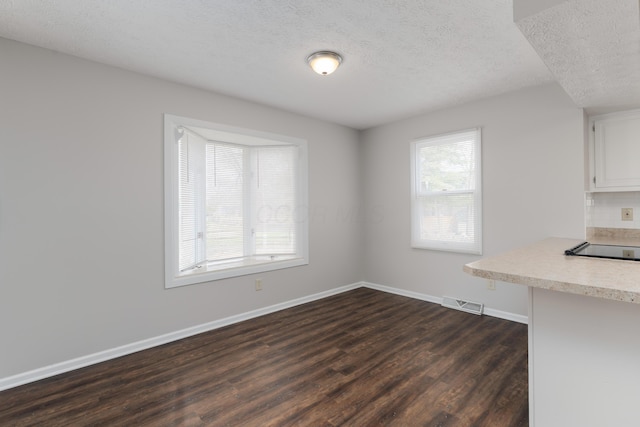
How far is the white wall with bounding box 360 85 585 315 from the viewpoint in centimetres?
301

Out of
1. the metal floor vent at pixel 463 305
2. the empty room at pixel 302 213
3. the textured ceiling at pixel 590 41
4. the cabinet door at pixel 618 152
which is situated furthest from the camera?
the metal floor vent at pixel 463 305

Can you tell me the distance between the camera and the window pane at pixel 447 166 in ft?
12.2

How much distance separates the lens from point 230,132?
11.3ft

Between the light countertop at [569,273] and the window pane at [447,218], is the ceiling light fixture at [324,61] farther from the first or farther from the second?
the window pane at [447,218]

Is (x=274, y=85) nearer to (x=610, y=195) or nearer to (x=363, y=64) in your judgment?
(x=363, y=64)

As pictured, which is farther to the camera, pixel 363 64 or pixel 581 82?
pixel 363 64

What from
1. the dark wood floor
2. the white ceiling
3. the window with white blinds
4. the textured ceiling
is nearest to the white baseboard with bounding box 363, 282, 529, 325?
the dark wood floor

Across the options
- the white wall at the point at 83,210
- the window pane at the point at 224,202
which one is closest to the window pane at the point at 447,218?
the window pane at the point at 224,202

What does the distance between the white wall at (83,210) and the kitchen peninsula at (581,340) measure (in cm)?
284

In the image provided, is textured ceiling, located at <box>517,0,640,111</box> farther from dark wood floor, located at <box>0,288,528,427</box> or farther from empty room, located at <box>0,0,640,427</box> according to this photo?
dark wood floor, located at <box>0,288,528,427</box>

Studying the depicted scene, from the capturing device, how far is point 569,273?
4.38 ft

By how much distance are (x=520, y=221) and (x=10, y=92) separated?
4843 mm

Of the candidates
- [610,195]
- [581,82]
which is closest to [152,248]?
[581,82]

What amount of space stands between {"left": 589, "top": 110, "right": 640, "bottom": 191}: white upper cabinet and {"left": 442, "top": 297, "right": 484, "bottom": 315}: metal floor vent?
5.75 ft
